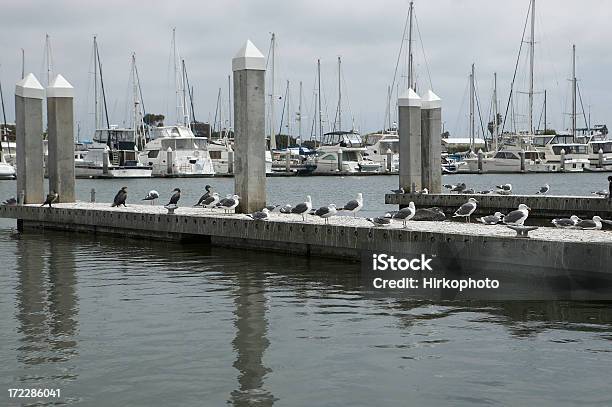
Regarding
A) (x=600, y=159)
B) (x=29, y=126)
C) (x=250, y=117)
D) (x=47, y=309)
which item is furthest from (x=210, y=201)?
(x=600, y=159)

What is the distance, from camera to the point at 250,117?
78.5 feet

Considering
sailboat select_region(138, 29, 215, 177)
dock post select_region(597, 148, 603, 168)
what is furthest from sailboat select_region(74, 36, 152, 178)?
dock post select_region(597, 148, 603, 168)

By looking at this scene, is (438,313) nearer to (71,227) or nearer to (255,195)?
(255,195)

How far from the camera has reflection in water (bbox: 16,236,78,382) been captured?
11898 millimetres

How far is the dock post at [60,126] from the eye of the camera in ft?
103

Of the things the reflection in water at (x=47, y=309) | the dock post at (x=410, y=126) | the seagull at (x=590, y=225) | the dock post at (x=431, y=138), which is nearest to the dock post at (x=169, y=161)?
the dock post at (x=431, y=138)

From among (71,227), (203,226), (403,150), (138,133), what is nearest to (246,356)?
(203,226)

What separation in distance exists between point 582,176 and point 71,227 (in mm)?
66304

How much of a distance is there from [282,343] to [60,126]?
21.0m

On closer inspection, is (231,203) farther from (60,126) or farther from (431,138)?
(431,138)

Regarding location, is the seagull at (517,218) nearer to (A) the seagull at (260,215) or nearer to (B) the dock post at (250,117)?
(A) the seagull at (260,215)

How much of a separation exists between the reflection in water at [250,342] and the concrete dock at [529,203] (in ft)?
56.4

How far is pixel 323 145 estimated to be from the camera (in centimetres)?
10031

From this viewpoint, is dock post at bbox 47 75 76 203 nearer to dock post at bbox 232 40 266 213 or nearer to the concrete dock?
dock post at bbox 232 40 266 213
